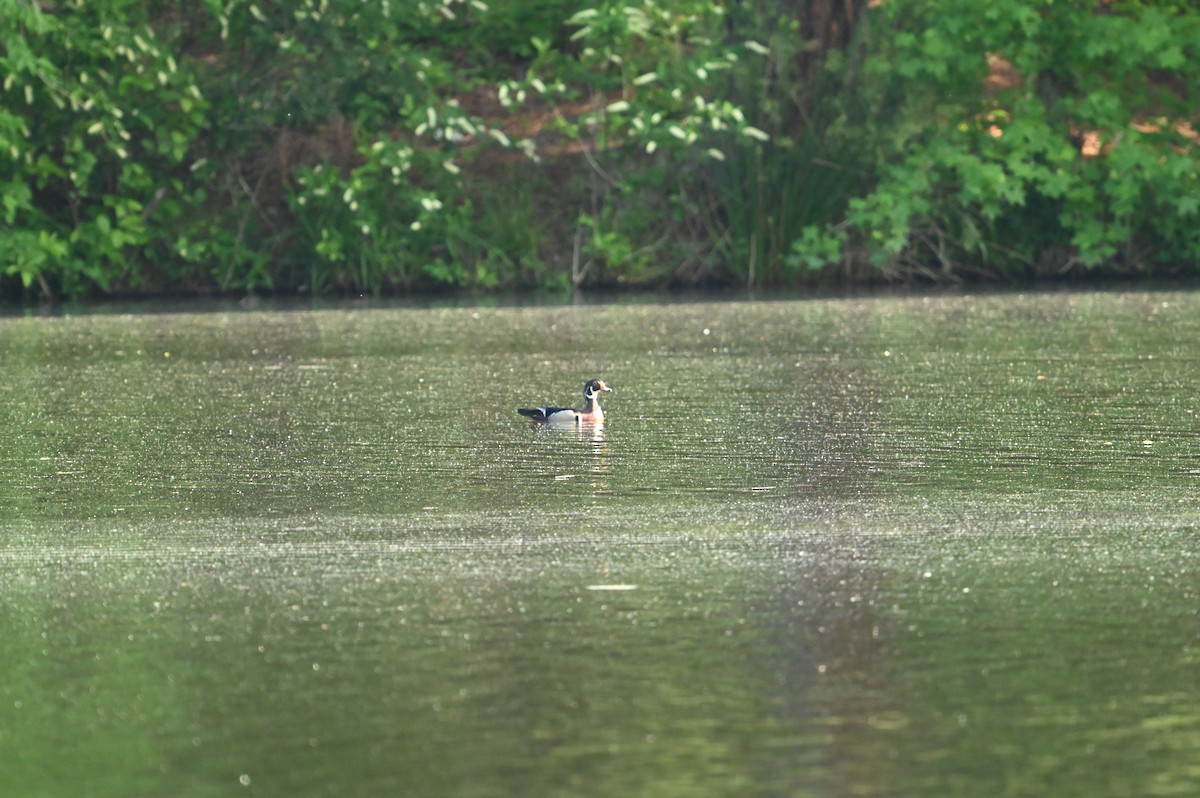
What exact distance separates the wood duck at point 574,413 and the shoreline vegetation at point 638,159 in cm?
1174

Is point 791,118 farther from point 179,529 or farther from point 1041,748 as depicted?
point 1041,748

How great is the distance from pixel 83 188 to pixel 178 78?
1.57 metres

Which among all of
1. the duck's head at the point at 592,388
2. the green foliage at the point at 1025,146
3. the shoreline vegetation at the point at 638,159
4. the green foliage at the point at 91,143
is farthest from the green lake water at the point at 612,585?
the green foliage at the point at 1025,146

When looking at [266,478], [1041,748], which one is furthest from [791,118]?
[1041,748]

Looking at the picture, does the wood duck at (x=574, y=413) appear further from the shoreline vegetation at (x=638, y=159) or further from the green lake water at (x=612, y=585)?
the shoreline vegetation at (x=638, y=159)

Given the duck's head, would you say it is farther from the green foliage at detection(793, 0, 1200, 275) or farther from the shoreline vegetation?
the green foliage at detection(793, 0, 1200, 275)

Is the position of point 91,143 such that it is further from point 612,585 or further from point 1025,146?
point 612,585

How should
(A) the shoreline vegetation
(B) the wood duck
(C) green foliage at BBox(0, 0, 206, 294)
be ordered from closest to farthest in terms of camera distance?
(B) the wood duck → (C) green foliage at BBox(0, 0, 206, 294) → (A) the shoreline vegetation

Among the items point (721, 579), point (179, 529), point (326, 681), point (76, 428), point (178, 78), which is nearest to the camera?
point (326, 681)

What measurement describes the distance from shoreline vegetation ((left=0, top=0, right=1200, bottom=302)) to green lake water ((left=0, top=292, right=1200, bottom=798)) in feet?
32.5

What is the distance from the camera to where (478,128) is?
1010 inches

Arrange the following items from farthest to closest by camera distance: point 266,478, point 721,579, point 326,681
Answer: point 266,478, point 721,579, point 326,681

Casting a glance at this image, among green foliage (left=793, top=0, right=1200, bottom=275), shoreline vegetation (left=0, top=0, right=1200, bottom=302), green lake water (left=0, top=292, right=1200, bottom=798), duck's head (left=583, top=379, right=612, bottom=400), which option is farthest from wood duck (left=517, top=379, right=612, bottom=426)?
green foliage (left=793, top=0, right=1200, bottom=275)

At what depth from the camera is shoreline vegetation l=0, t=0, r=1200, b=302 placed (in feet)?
84.4
